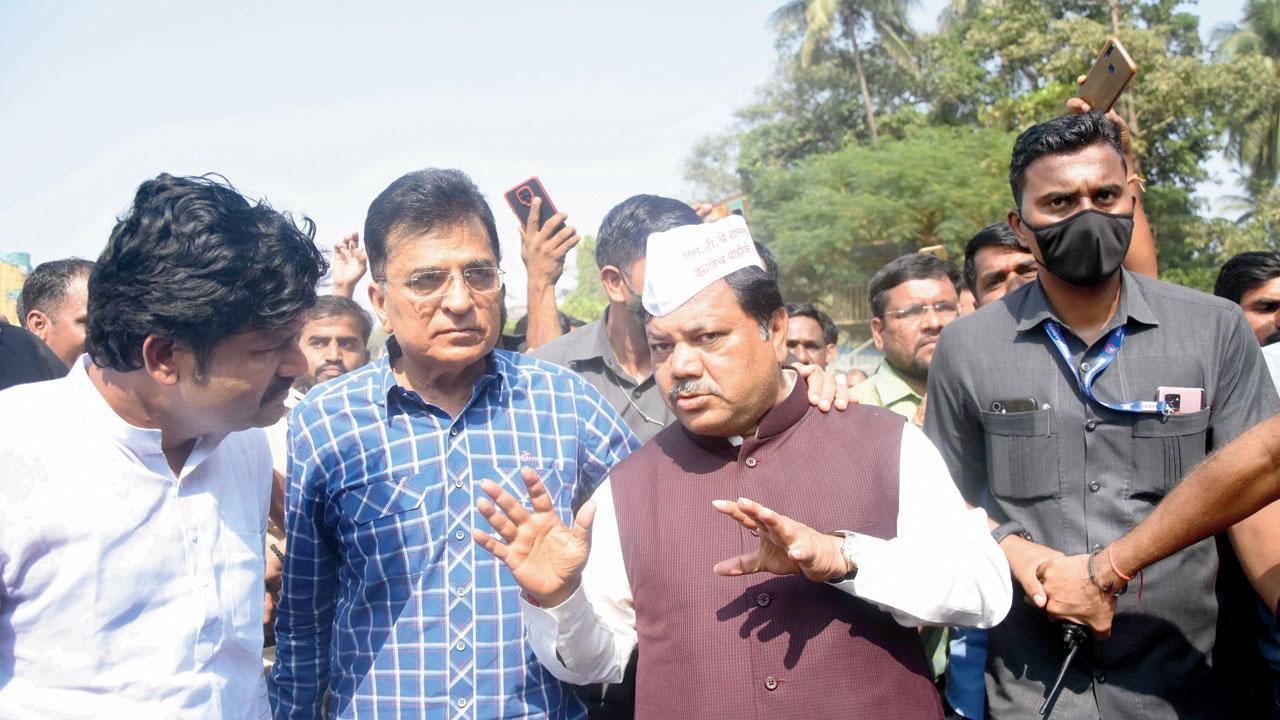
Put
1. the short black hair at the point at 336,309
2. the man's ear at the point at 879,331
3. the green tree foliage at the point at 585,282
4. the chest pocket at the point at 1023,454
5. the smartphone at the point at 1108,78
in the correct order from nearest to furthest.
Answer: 1. the chest pocket at the point at 1023,454
2. the smartphone at the point at 1108,78
3. the man's ear at the point at 879,331
4. the short black hair at the point at 336,309
5. the green tree foliage at the point at 585,282

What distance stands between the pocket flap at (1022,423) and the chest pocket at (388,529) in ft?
5.23

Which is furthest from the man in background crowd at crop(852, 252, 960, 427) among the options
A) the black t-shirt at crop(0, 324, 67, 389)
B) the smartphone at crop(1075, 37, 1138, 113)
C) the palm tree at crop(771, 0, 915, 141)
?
the palm tree at crop(771, 0, 915, 141)

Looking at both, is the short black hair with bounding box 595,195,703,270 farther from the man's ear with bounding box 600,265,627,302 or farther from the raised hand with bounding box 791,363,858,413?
the raised hand with bounding box 791,363,858,413

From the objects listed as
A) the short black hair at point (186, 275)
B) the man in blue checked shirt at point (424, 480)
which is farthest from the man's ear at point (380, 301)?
the short black hair at point (186, 275)

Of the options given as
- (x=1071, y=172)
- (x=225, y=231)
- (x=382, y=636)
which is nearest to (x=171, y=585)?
A: (x=382, y=636)

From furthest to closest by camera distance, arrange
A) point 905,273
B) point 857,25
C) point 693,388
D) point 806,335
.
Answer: point 857,25
point 806,335
point 905,273
point 693,388

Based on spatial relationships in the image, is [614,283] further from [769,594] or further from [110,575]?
[110,575]

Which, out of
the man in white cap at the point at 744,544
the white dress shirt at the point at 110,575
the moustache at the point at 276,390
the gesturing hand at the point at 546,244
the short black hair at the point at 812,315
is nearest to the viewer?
the white dress shirt at the point at 110,575

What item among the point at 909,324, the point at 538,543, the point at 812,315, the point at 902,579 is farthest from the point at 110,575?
the point at 812,315

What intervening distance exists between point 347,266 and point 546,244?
1.70 meters

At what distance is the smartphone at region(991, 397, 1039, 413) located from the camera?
273cm

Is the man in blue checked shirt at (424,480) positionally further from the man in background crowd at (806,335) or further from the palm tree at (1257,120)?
the palm tree at (1257,120)

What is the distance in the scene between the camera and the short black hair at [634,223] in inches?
150

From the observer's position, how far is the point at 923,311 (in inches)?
174
